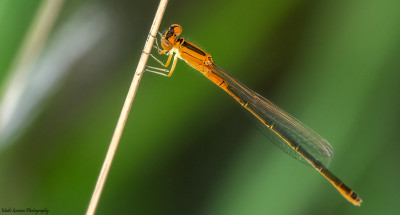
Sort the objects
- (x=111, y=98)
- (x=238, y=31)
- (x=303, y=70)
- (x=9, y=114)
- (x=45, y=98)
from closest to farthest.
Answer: (x=9, y=114), (x=45, y=98), (x=111, y=98), (x=238, y=31), (x=303, y=70)

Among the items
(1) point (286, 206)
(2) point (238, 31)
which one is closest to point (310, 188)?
(1) point (286, 206)

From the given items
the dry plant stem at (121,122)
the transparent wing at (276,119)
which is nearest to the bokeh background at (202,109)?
the dry plant stem at (121,122)

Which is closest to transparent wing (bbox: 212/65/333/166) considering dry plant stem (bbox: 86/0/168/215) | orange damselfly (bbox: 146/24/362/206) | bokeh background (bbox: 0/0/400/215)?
orange damselfly (bbox: 146/24/362/206)

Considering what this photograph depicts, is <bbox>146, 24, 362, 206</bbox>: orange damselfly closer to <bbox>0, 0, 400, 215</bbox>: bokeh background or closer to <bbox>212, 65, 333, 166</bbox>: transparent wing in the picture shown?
<bbox>212, 65, 333, 166</bbox>: transparent wing

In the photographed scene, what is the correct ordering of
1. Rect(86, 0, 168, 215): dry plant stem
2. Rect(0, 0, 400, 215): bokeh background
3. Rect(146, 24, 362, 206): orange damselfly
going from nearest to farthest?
Rect(86, 0, 168, 215): dry plant stem, Rect(0, 0, 400, 215): bokeh background, Rect(146, 24, 362, 206): orange damselfly

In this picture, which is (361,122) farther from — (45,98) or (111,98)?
(45,98)

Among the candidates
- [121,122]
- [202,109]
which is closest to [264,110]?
[202,109]

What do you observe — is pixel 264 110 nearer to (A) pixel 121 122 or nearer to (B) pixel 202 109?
(B) pixel 202 109
